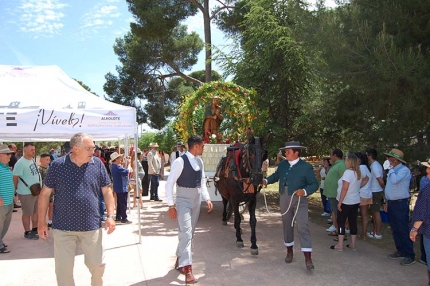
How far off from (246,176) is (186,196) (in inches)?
71.8

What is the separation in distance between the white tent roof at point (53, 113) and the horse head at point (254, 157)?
2.26m

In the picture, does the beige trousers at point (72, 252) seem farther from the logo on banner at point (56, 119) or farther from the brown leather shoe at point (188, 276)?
the logo on banner at point (56, 119)

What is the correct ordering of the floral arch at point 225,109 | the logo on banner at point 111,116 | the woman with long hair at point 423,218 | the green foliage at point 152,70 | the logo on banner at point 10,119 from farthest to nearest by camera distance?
the green foliage at point 152,70 < the floral arch at point 225,109 < the logo on banner at point 111,116 < the logo on banner at point 10,119 < the woman with long hair at point 423,218

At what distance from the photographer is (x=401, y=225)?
594cm

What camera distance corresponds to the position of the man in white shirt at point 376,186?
7.24 meters

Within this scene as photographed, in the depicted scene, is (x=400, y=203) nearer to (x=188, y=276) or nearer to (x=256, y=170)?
(x=256, y=170)

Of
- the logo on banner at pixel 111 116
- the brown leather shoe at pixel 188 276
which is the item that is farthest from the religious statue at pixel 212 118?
the brown leather shoe at pixel 188 276

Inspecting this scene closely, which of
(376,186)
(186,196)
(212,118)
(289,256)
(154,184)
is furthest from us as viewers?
(154,184)

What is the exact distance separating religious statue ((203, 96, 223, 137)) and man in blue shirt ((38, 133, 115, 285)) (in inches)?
266

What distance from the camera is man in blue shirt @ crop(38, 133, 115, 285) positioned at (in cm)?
374

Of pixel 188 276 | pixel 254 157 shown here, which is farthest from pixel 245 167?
pixel 188 276

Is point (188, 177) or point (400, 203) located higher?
point (188, 177)

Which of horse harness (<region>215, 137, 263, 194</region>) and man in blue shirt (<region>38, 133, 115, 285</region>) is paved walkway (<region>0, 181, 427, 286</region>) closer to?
horse harness (<region>215, 137, 263, 194</region>)

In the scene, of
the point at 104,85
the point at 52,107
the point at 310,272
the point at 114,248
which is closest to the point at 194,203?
the point at 310,272
